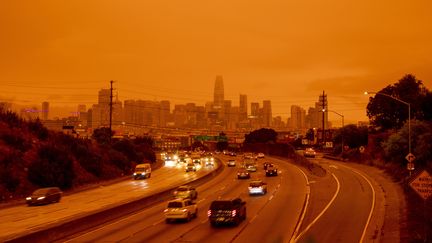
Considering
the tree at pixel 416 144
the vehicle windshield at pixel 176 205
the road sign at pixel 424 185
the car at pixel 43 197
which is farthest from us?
the tree at pixel 416 144

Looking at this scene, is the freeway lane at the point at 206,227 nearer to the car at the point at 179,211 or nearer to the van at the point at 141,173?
the car at the point at 179,211

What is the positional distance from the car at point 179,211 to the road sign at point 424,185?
50.3 feet

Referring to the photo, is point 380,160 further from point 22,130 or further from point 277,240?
point 277,240

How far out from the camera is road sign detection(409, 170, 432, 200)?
21.1m

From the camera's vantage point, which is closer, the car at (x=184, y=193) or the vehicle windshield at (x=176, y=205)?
the vehicle windshield at (x=176, y=205)

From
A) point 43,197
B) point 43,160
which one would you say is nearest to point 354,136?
point 43,160

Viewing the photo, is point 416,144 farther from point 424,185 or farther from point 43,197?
point 424,185

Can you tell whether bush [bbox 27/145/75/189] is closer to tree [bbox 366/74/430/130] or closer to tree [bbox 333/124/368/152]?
tree [bbox 366/74/430/130]

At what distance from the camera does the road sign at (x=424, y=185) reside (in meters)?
21.1

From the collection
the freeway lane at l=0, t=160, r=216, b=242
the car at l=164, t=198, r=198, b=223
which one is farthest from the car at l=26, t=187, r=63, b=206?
the car at l=164, t=198, r=198, b=223

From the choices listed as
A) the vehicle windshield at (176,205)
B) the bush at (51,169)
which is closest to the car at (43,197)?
the bush at (51,169)

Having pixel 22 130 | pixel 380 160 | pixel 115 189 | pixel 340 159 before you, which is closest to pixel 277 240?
pixel 115 189

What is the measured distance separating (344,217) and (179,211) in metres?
10.9

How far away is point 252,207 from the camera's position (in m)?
40.2
